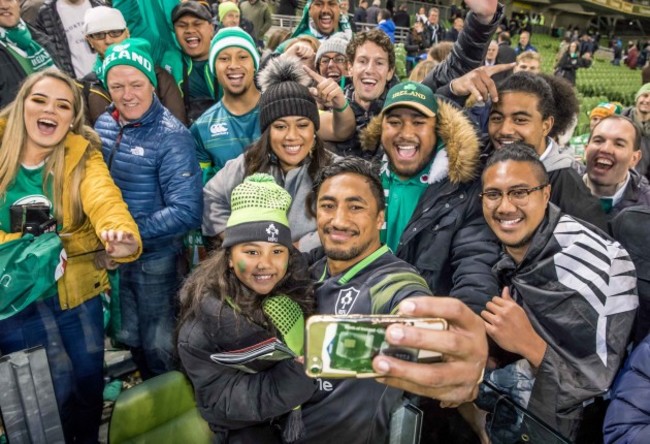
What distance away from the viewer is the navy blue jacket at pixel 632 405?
5.73 feet

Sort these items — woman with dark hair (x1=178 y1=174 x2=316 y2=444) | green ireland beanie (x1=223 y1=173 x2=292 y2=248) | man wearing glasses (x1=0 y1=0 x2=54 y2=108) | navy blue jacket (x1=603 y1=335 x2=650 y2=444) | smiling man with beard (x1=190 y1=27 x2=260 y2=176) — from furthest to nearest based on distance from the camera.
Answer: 1. man wearing glasses (x1=0 y1=0 x2=54 y2=108)
2. smiling man with beard (x1=190 y1=27 x2=260 y2=176)
3. green ireland beanie (x1=223 y1=173 x2=292 y2=248)
4. woman with dark hair (x1=178 y1=174 x2=316 y2=444)
5. navy blue jacket (x1=603 y1=335 x2=650 y2=444)

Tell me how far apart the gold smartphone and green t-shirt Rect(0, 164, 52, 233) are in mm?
1959

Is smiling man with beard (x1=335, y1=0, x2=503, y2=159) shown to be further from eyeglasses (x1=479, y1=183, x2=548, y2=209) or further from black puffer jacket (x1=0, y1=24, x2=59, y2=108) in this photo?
black puffer jacket (x1=0, y1=24, x2=59, y2=108)

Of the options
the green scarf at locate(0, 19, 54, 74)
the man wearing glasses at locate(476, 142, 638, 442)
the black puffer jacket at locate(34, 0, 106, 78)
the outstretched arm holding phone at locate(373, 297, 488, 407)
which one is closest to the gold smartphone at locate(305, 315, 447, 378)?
the outstretched arm holding phone at locate(373, 297, 488, 407)

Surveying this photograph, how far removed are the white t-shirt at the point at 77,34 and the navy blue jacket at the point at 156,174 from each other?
1.77 m

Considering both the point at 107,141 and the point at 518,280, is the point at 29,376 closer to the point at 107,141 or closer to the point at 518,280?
the point at 107,141

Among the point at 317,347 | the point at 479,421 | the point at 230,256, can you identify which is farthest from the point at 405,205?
the point at 317,347

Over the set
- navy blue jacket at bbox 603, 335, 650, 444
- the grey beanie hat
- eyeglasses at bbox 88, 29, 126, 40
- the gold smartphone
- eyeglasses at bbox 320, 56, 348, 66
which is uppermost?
eyeglasses at bbox 88, 29, 126, 40

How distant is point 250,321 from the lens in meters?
2.02

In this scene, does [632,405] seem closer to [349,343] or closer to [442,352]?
[442,352]

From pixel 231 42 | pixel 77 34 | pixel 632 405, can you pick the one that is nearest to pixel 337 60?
pixel 231 42

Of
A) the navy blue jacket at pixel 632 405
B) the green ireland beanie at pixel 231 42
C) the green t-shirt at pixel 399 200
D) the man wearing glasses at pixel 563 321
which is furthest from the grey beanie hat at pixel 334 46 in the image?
the navy blue jacket at pixel 632 405

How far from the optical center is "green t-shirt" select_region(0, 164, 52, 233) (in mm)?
2486

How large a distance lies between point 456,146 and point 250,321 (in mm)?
1335
